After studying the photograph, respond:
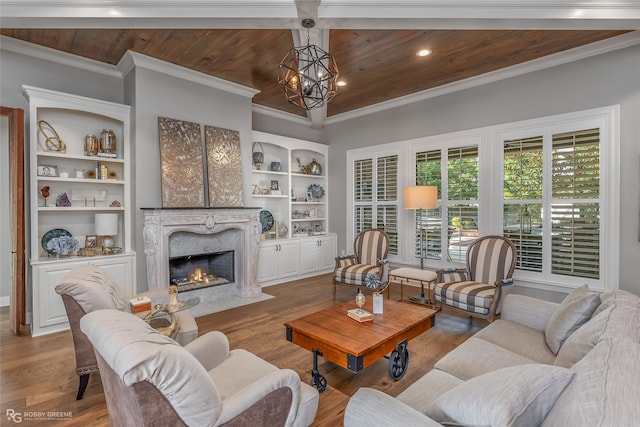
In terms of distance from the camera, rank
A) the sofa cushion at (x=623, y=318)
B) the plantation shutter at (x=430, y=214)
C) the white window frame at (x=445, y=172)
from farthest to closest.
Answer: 1. the plantation shutter at (x=430, y=214)
2. the white window frame at (x=445, y=172)
3. the sofa cushion at (x=623, y=318)

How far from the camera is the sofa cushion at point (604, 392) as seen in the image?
0.86 m

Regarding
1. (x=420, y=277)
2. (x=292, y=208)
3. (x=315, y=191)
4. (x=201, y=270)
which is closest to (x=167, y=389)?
(x=420, y=277)

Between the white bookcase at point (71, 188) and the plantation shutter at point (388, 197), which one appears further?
the plantation shutter at point (388, 197)

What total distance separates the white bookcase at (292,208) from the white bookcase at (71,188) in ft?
6.52

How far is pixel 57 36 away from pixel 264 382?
432cm

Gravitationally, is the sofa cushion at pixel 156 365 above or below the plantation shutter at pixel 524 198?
below

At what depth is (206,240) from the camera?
4.82 m

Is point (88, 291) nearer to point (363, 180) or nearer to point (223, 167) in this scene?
point (223, 167)

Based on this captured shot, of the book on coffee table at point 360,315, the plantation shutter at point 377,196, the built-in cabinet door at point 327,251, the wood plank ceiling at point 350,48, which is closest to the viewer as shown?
the book on coffee table at point 360,315

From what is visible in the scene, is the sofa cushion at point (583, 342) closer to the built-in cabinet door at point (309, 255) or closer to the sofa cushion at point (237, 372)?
the sofa cushion at point (237, 372)

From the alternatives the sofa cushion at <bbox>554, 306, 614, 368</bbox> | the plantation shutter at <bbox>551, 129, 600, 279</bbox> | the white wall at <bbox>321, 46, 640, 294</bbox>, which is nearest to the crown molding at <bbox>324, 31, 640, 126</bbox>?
the white wall at <bbox>321, 46, 640, 294</bbox>

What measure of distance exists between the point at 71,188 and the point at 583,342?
5.22 m

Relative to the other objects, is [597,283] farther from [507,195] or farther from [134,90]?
[134,90]

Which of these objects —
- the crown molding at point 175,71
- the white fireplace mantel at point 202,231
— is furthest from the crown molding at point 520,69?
the white fireplace mantel at point 202,231
